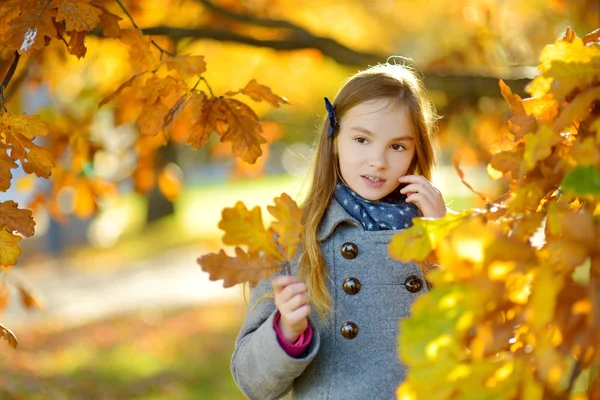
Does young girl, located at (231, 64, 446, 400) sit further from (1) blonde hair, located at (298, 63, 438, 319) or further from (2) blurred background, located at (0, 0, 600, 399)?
(2) blurred background, located at (0, 0, 600, 399)

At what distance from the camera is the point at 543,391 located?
3.31 ft

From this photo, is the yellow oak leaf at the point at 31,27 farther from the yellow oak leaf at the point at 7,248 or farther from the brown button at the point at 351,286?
the brown button at the point at 351,286

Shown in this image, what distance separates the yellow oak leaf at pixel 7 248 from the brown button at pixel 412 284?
86 cm

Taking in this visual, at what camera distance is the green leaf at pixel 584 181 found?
3.31 feet

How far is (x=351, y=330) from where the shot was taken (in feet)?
5.51

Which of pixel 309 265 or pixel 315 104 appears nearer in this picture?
pixel 309 265

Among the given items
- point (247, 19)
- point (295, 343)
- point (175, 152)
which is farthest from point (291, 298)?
point (175, 152)

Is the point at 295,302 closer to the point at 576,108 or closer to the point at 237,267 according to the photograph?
the point at 237,267

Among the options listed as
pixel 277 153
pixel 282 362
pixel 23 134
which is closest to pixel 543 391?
pixel 282 362

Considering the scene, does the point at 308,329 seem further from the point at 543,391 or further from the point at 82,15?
the point at 82,15

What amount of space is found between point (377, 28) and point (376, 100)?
919 cm

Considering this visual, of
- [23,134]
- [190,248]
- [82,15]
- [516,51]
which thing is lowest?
[23,134]

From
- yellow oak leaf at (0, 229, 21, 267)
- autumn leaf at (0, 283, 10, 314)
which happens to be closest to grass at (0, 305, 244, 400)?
autumn leaf at (0, 283, 10, 314)

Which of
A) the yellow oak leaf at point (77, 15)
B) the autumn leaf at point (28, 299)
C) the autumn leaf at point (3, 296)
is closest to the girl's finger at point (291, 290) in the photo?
the yellow oak leaf at point (77, 15)
